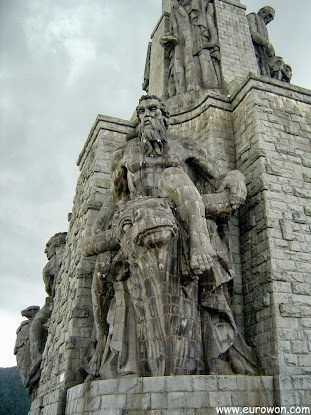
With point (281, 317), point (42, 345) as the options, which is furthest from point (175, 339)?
point (42, 345)

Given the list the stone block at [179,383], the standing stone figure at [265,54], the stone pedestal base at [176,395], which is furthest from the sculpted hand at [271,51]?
the stone block at [179,383]

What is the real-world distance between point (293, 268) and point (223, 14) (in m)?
8.46

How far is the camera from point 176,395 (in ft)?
16.2

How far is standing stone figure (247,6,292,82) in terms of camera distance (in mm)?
12695

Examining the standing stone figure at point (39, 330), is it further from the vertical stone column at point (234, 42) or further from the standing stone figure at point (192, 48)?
the vertical stone column at point (234, 42)

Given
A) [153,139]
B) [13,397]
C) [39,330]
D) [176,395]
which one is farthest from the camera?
[13,397]

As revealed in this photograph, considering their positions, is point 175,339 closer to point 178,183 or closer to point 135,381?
point 135,381

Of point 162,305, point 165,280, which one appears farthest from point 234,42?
point 162,305

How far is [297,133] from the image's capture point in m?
8.14

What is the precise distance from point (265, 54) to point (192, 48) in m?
2.80

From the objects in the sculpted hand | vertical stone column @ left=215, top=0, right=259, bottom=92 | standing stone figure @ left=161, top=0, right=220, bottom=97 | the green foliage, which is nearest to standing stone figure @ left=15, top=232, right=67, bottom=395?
standing stone figure @ left=161, top=0, right=220, bottom=97

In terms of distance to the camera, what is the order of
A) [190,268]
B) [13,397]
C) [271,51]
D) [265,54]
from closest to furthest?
[190,268], [265,54], [271,51], [13,397]

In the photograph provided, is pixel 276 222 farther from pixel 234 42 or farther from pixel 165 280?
pixel 234 42

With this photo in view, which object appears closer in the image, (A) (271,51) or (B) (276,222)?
(B) (276,222)
